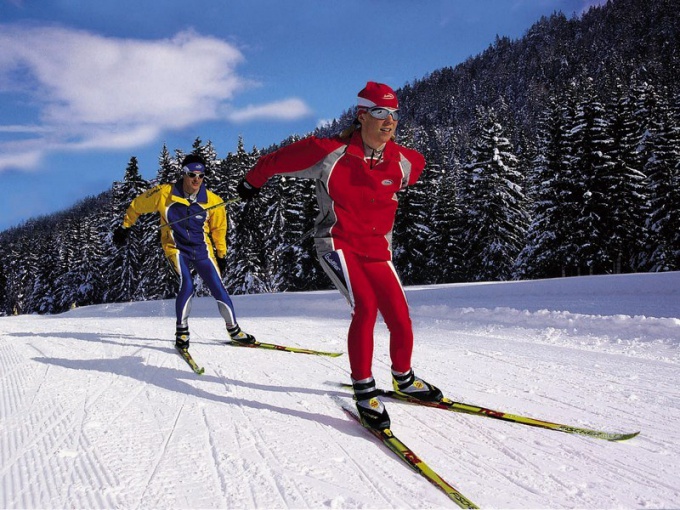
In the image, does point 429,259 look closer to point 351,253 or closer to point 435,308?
point 435,308

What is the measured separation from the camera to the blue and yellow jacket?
595 cm

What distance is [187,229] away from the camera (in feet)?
19.9

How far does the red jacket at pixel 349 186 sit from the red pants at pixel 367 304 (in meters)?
0.09

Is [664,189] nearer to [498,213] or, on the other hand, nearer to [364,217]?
[498,213]

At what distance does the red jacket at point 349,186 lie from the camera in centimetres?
323

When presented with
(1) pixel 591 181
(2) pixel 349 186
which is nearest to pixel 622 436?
(2) pixel 349 186

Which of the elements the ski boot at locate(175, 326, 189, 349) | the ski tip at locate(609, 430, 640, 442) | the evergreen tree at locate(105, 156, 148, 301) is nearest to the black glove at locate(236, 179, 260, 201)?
the ski boot at locate(175, 326, 189, 349)

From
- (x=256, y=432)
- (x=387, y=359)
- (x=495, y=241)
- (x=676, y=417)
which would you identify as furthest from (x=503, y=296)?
(x=495, y=241)

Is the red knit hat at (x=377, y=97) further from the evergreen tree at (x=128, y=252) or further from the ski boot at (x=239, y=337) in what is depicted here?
the evergreen tree at (x=128, y=252)

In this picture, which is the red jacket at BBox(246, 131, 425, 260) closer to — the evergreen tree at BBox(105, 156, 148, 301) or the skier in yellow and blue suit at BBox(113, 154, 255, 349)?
the skier in yellow and blue suit at BBox(113, 154, 255, 349)

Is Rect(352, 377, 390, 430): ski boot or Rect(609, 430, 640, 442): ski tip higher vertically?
Rect(352, 377, 390, 430): ski boot

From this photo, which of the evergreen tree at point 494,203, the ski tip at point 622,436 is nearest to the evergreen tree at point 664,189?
the evergreen tree at point 494,203

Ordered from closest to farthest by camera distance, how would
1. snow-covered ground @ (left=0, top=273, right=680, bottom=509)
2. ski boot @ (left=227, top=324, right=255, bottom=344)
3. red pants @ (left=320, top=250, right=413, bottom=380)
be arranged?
snow-covered ground @ (left=0, top=273, right=680, bottom=509) < red pants @ (left=320, top=250, right=413, bottom=380) < ski boot @ (left=227, top=324, right=255, bottom=344)

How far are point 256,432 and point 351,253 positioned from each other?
4.43 ft
